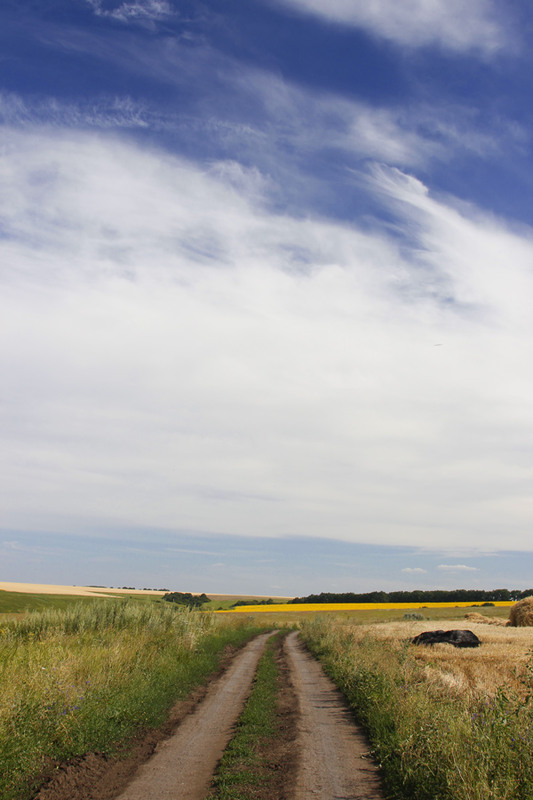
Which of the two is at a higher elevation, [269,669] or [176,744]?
[176,744]

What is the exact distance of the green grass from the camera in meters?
A: 7.15

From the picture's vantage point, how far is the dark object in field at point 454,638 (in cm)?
2361

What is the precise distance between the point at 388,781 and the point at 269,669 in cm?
1438

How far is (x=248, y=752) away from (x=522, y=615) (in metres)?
36.6

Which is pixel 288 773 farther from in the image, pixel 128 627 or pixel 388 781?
pixel 128 627

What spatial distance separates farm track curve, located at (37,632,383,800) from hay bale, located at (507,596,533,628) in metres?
29.9

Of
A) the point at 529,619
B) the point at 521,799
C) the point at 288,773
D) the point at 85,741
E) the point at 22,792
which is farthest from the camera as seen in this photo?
the point at 529,619

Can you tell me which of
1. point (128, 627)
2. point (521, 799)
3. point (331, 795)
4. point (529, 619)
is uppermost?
point (521, 799)

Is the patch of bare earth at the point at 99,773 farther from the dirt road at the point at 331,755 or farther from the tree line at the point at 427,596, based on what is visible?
the tree line at the point at 427,596

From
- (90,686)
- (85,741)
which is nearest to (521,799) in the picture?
(85,741)

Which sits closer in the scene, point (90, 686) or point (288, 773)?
point (288, 773)

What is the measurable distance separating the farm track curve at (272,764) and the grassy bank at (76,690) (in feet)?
2.03

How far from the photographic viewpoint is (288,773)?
785 cm

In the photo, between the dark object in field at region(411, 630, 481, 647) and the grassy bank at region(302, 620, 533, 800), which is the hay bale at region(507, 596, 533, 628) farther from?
the grassy bank at region(302, 620, 533, 800)
